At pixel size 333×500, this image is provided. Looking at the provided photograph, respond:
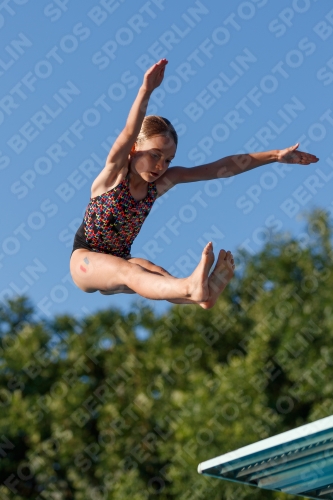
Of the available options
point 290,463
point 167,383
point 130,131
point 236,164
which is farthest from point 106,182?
point 167,383

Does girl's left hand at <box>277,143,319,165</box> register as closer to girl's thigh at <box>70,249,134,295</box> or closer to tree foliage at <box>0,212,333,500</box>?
girl's thigh at <box>70,249,134,295</box>

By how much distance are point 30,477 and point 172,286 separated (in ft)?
50.1

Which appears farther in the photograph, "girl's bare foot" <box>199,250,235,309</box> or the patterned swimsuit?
the patterned swimsuit

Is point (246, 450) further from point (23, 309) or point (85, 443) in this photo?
point (23, 309)

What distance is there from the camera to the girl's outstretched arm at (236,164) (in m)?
5.03

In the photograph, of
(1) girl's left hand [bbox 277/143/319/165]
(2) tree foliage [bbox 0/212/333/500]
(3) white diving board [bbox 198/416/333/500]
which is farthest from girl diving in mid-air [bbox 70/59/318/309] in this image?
(2) tree foliage [bbox 0/212/333/500]

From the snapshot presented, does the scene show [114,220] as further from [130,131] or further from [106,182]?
[130,131]

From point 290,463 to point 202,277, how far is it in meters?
3.76

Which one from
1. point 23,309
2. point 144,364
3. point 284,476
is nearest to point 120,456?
point 144,364

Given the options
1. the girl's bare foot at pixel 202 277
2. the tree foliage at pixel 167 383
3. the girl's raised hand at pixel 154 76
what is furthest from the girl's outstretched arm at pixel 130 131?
the tree foliage at pixel 167 383

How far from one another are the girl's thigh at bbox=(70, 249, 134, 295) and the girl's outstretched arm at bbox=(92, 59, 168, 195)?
1.45ft

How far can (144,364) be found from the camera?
18.7 m

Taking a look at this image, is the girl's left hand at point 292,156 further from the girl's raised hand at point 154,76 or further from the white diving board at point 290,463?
the white diving board at point 290,463

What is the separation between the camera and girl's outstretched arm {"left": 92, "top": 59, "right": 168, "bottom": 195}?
4.09m
